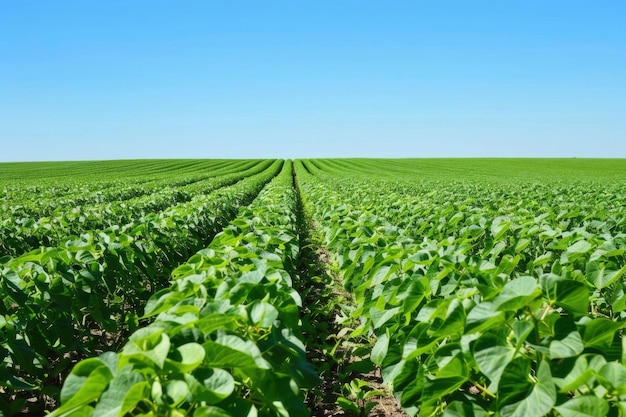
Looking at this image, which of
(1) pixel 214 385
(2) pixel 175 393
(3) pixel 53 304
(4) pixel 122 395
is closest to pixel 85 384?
(4) pixel 122 395

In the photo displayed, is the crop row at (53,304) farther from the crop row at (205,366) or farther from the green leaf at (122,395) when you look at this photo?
the green leaf at (122,395)

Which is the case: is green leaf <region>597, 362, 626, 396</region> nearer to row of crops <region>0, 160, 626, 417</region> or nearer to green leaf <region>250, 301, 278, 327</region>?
row of crops <region>0, 160, 626, 417</region>

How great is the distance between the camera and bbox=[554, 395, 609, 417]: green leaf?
1.49m

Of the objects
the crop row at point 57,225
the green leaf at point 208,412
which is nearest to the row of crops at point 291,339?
Answer: the green leaf at point 208,412

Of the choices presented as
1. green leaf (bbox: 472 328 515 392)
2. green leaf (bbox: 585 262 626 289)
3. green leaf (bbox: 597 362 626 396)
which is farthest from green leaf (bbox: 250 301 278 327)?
green leaf (bbox: 585 262 626 289)

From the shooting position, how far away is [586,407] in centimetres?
152

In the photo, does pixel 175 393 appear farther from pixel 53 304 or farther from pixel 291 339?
pixel 53 304

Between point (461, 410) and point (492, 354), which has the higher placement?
point (492, 354)

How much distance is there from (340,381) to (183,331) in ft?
8.99

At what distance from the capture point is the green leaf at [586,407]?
149 cm

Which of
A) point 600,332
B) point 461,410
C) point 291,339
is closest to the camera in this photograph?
point 600,332

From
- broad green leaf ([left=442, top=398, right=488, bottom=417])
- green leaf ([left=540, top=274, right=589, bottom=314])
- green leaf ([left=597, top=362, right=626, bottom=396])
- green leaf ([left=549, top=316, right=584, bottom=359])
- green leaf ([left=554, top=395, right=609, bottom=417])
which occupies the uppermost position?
green leaf ([left=540, top=274, right=589, bottom=314])

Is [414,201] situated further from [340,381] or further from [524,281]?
[524,281]


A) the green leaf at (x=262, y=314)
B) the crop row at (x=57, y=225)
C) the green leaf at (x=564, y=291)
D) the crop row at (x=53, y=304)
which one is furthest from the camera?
the crop row at (x=57, y=225)
